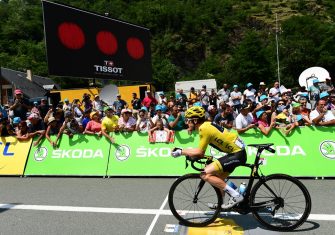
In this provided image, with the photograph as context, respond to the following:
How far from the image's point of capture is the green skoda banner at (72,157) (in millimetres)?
9789

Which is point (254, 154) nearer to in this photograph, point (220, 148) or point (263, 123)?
point (263, 123)

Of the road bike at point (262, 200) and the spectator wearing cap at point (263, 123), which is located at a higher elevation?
the spectator wearing cap at point (263, 123)

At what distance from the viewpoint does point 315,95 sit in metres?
14.2

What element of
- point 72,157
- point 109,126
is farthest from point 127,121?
point 72,157

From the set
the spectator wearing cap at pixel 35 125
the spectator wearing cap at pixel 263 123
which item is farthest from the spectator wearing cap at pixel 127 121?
the spectator wearing cap at pixel 263 123

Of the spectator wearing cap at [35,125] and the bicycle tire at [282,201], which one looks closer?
the bicycle tire at [282,201]

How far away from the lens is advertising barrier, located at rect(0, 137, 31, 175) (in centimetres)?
1034

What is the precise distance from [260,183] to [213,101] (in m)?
11.8

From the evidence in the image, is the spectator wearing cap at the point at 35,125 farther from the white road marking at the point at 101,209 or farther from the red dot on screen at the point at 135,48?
the red dot on screen at the point at 135,48

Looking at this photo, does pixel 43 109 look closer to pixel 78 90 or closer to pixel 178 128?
pixel 178 128

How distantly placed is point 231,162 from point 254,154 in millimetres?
3609

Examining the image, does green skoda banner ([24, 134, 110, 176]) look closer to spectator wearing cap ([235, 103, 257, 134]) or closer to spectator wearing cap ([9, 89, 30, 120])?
spectator wearing cap ([9, 89, 30, 120])

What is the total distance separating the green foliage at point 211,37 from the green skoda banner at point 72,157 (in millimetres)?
56910

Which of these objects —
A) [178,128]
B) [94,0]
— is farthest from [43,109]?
[94,0]
